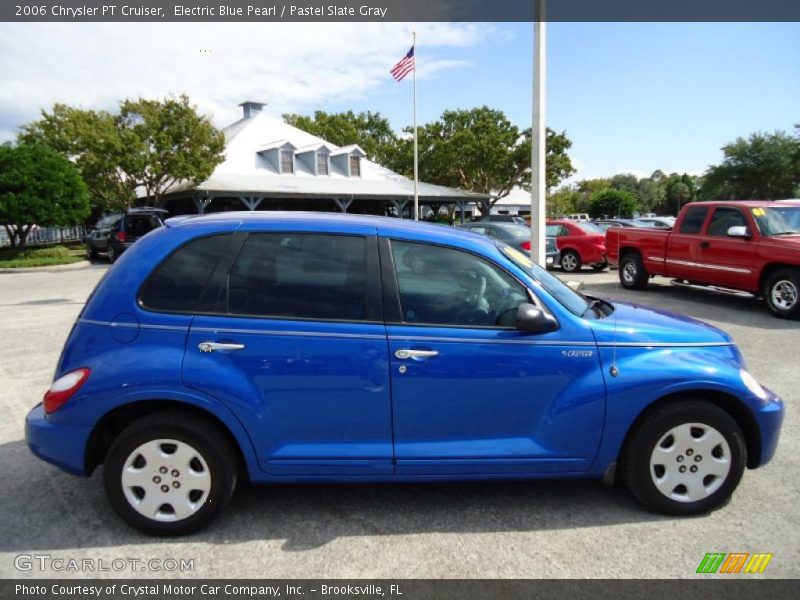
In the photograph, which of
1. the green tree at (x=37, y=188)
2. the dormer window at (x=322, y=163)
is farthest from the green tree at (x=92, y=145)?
the dormer window at (x=322, y=163)

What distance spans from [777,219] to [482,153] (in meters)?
32.2

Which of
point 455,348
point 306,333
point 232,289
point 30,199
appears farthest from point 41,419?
point 30,199

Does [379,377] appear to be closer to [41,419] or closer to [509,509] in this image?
[509,509]

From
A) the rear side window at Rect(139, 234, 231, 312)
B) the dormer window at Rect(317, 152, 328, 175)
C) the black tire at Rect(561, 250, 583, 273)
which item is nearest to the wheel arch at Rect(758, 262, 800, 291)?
the black tire at Rect(561, 250, 583, 273)

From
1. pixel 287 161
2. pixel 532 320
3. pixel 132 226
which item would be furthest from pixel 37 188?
pixel 532 320

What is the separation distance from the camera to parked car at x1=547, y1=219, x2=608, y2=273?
15.6 metres

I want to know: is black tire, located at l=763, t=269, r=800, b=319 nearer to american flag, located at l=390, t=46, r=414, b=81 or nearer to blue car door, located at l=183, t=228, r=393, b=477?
blue car door, located at l=183, t=228, r=393, b=477

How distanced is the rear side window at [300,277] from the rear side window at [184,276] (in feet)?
0.51

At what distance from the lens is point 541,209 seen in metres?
11.1

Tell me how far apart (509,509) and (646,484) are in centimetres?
81

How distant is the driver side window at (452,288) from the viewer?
314 cm

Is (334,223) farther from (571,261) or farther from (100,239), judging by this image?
(100,239)

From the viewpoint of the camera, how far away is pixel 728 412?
3355mm

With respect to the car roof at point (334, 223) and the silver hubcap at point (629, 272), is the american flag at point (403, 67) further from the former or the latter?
the car roof at point (334, 223)
